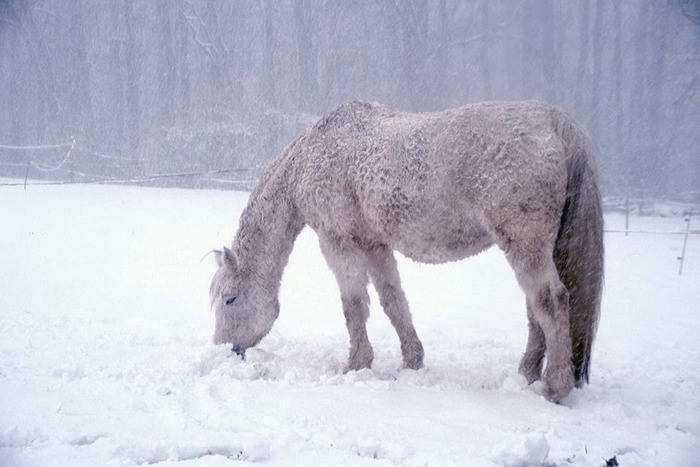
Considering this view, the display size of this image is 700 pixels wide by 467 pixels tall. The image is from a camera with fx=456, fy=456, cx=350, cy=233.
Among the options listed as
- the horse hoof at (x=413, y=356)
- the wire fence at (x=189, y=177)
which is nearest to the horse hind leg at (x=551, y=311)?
the horse hoof at (x=413, y=356)

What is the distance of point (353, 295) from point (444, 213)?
4.24 feet

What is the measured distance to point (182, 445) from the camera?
2.17m

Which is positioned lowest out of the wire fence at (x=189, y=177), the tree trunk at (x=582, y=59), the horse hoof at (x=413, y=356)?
the horse hoof at (x=413, y=356)

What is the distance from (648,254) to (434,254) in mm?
6305

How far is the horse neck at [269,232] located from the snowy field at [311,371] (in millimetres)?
785

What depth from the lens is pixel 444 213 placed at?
3.38 metres

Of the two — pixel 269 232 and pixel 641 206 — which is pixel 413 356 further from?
pixel 641 206

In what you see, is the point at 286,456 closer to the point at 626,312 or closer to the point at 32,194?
the point at 626,312

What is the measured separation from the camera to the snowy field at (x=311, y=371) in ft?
7.42

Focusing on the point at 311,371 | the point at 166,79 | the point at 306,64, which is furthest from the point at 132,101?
the point at 311,371

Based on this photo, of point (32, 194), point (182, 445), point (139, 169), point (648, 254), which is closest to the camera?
point (182, 445)

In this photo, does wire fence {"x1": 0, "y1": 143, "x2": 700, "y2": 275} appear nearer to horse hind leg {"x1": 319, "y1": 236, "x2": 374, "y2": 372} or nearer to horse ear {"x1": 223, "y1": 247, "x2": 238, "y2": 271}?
horse ear {"x1": 223, "y1": 247, "x2": 238, "y2": 271}

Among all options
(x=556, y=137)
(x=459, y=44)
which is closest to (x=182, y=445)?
(x=556, y=137)

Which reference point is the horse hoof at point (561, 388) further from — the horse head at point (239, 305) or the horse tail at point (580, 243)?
the horse head at point (239, 305)
